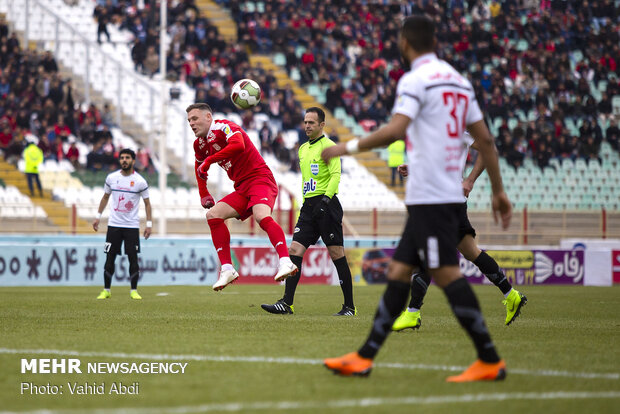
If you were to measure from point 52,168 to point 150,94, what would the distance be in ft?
17.1

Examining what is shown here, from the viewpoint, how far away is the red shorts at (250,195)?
10367 mm

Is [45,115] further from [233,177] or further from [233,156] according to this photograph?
[233,156]

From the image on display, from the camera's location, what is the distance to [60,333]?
8.15 metres

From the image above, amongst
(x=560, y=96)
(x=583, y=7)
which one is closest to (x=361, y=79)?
(x=560, y=96)

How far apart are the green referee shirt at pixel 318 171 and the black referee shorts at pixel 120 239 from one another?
4.67 m

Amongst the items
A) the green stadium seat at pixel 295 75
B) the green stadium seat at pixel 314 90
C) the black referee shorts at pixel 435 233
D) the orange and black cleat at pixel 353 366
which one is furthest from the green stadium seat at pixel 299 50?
the orange and black cleat at pixel 353 366

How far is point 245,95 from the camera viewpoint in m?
11.1

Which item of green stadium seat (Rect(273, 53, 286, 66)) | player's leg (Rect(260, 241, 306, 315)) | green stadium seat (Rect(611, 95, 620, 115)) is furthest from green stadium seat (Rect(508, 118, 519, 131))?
player's leg (Rect(260, 241, 306, 315))

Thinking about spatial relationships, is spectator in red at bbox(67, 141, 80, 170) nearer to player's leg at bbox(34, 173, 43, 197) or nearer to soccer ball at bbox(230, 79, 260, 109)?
player's leg at bbox(34, 173, 43, 197)

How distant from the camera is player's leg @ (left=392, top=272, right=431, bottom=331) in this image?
353 inches

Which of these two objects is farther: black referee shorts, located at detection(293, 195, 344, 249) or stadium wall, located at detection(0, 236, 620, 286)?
stadium wall, located at detection(0, 236, 620, 286)

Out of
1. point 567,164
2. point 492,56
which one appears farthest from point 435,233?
point 492,56

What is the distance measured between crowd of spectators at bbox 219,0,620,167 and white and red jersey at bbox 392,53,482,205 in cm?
2582

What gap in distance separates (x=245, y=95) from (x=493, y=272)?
12.2 ft
